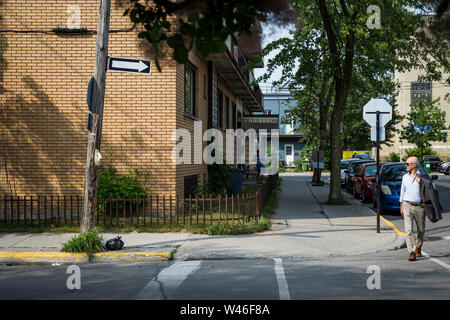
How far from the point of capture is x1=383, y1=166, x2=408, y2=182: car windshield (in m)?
15.3

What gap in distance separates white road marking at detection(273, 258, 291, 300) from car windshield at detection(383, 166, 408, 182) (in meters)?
8.24

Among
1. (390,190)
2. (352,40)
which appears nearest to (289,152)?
(352,40)

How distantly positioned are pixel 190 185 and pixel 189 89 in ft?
9.62

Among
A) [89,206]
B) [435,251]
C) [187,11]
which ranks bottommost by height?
[435,251]

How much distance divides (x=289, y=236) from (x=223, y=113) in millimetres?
11316

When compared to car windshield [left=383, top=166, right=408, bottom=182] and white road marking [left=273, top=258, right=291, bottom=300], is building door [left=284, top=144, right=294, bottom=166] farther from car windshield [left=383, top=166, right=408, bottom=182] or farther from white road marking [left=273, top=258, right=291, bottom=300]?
white road marking [left=273, top=258, right=291, bottom=300]

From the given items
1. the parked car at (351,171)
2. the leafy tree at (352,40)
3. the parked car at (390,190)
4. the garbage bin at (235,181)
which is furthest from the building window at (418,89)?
the parked car at (390,190)

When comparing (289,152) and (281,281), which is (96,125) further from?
(289,152)

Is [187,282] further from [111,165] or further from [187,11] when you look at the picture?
[111,165]

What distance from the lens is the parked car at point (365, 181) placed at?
18.6 m

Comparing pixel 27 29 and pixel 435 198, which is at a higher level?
pixel 27 29
